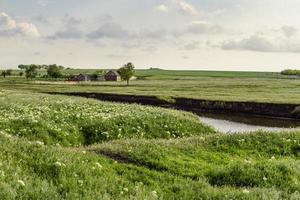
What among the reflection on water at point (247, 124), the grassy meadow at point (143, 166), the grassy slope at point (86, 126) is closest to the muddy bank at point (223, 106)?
the reflection on water at point (247, 124)

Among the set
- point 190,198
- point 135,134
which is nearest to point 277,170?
point 190,198

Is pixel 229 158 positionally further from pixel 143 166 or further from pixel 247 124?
pixel 247 124

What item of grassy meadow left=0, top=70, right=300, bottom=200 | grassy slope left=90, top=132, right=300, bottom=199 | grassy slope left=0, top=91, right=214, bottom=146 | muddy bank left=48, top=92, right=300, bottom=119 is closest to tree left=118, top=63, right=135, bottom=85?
muddy bank left=48, top=92, right=300, bottom=119

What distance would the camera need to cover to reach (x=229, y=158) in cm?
1980

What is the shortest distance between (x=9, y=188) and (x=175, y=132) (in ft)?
68.0

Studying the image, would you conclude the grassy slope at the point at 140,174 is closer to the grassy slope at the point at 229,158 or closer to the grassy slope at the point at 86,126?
the grassy slope at the point at 229,158

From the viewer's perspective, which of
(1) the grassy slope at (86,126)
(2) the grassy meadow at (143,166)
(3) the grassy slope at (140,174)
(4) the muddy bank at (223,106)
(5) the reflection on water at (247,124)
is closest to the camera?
A: (3) the grassy slope at (140,174)

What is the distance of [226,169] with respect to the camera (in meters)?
15.9

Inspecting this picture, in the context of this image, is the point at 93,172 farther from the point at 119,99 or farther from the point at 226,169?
the point at 119,99

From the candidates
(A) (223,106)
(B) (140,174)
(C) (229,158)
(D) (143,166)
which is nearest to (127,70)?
(A) (223,106)

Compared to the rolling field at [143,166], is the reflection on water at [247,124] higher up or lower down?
lower down

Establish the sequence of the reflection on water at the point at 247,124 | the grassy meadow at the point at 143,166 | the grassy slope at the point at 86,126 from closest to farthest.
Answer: the grassy meadow at the point at 143,166 → the grassy slope at the point at 86,126 → the reflection on water at the point at 247,124

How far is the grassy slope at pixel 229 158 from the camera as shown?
47.8 feet

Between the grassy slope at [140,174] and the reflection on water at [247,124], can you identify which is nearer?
the grassy slope at [140,174]
